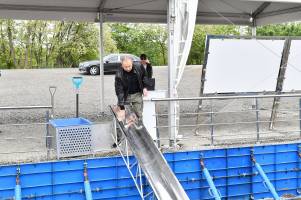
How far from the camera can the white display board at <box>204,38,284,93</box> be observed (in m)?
8.97

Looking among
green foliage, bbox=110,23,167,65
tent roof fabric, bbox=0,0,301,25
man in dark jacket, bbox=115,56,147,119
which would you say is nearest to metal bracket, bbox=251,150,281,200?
man in dark jacket, bbox=115,56,147,119

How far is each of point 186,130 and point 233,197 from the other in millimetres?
2268

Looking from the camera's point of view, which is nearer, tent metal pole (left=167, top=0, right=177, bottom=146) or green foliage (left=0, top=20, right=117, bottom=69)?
tent metal pole (left=167, top=0, right=177, bottom=146)

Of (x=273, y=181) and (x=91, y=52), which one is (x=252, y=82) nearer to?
(x=273, y=181)

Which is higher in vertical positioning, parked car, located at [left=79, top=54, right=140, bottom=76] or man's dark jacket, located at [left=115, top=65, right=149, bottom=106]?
parked car, located at [left=79, top=54, right=140, bottom=76]

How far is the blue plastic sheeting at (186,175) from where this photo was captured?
263 inches

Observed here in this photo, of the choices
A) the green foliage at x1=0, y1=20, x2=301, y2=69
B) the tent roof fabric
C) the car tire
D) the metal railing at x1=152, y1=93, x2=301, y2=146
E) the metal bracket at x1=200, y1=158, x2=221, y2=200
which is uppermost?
the green foliage at x1=0, y1=20, x2=301, y2=69

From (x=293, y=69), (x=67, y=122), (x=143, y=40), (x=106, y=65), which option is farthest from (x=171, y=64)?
(x=143, y=40)

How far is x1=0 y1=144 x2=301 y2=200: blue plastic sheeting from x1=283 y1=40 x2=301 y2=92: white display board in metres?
1.91

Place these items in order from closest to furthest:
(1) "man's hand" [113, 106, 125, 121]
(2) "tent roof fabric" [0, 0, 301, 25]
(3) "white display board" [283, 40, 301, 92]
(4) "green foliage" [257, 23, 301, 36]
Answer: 1. (1) "man's hand" [113, 106, 125, 121]
2. (3) "white display board" [283, 40, 301, 92]
3. (2) "tent roof fabric" [0, 0, 301, 25]
4. (4) "green foliage" [257, 23, 301, 36]

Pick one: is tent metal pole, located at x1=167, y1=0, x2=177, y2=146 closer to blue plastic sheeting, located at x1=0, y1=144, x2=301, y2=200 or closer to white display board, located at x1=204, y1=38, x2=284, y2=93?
blue plastic sheeting, located at x1=0, y1=144, x2=301, y2=200

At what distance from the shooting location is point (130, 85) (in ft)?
24.5

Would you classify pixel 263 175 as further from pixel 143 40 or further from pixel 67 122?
pixel 143 40

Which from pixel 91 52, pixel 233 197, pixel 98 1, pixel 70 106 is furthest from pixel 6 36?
pixel 233 197
